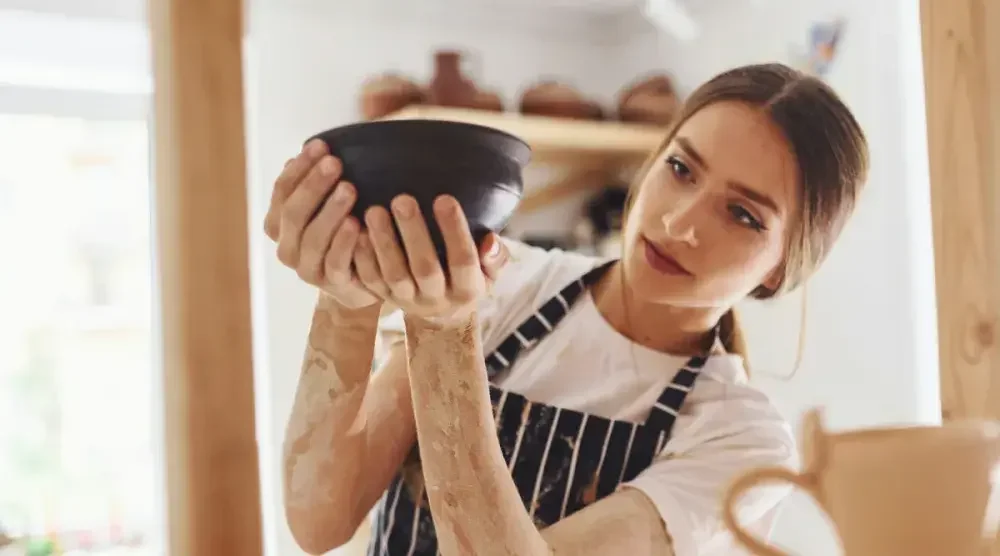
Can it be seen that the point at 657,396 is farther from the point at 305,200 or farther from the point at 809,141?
the point at 305,200

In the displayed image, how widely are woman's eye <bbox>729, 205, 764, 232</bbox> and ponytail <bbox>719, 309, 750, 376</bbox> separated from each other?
12 centimetres

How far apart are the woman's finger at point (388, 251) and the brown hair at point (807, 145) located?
0.25m

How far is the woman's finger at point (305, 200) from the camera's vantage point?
1.22 feet

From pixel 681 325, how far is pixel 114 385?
1590mm

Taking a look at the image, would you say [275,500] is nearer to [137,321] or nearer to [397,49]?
[137,321]

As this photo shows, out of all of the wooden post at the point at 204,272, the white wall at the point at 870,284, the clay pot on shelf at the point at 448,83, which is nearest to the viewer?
the wooden post at the point at 204,272

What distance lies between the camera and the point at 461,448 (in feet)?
1.37

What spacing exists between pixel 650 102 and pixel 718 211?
46.6 inches

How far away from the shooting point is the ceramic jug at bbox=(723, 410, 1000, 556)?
380 mm

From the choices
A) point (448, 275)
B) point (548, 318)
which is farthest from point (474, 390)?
point (548, 318)

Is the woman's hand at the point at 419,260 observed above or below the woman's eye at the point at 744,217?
below

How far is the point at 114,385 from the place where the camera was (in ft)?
6.12

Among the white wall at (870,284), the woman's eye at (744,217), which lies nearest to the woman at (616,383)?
the woman's eye at (744,217)

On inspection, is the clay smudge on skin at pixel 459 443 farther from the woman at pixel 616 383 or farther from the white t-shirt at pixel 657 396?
the white t-shirt at pixel 657 396
